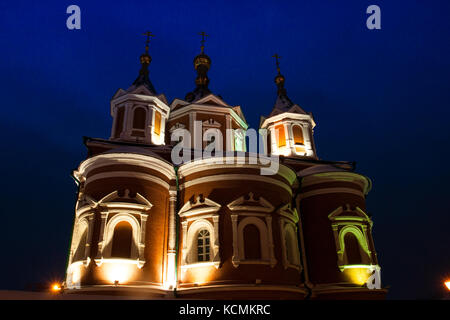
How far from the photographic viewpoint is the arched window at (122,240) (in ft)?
39.6

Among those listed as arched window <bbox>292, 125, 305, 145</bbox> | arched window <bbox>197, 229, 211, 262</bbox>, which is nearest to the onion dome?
arched window <bbox>292, 125, 305, 145</bbox>

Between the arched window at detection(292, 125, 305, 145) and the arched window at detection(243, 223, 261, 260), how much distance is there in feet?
29.5

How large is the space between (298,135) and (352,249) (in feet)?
26.6

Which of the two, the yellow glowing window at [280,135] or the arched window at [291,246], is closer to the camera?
the arched window at [291,246]

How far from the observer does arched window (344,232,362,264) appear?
575 inches

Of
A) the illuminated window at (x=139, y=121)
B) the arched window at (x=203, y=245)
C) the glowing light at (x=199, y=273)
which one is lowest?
the glowing light at (x=199, y=273)

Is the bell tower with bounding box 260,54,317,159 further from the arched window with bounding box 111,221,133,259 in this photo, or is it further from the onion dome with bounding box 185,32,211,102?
the arched window with bounding box 111,221,133,259

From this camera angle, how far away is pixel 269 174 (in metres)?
13.8

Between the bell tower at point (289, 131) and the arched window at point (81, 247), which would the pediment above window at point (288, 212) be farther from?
the arched window at point (81, 247)

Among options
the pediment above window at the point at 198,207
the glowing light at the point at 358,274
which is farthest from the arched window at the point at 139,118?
the glowing light at the point at 358,274

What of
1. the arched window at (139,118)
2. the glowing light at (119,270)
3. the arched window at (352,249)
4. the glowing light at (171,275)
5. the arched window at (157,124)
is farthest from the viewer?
the arched window at (157,124)

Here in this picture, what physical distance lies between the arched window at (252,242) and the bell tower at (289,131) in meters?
7.99
